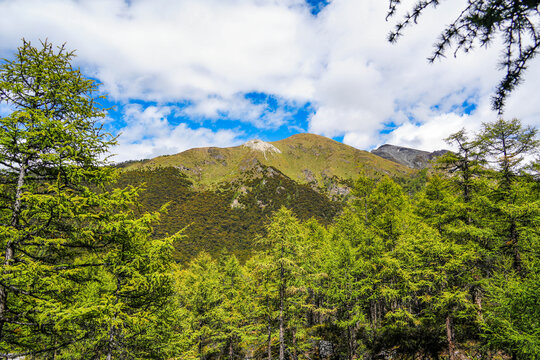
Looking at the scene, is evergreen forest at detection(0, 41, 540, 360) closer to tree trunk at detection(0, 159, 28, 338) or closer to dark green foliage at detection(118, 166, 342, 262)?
tree trunk at detection(0, 159, 28, 338)

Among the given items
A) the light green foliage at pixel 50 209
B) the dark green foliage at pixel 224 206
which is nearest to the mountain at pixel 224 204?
the dark green foliage at pixel 224 206

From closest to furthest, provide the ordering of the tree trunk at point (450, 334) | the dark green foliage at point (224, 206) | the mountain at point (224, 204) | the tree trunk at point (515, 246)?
the tree trunk at point (515, 246) < the tree trunk at point (450, 334) < the dark green foliage at point (224, 206) < the mountain at point (224, 204)

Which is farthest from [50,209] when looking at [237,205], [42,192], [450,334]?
[237,205]

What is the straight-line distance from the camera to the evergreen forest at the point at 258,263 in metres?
5.28

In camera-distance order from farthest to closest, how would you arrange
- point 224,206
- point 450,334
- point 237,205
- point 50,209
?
point 224,206, point 237,205, point 450,334, point 50,209

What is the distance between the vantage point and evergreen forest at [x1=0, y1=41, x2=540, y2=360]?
5.28m

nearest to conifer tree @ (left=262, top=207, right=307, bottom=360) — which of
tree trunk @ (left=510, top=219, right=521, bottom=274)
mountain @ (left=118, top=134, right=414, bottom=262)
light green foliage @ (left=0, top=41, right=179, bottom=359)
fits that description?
light green foliage @ (left=0, top=41, right=179, bottom=359)

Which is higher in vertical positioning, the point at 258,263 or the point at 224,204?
the point at 224,204

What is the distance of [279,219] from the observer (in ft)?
49.7

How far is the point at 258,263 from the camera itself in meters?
14.9

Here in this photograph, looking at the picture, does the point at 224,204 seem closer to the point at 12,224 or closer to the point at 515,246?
the point at 515,246

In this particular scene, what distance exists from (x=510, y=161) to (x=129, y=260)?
22.3 m

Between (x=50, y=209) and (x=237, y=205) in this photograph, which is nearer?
(x=50, y=209)

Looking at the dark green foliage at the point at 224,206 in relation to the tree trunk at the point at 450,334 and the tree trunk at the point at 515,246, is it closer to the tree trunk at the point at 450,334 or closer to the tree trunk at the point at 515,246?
the tree trunk at the point at 450,334
